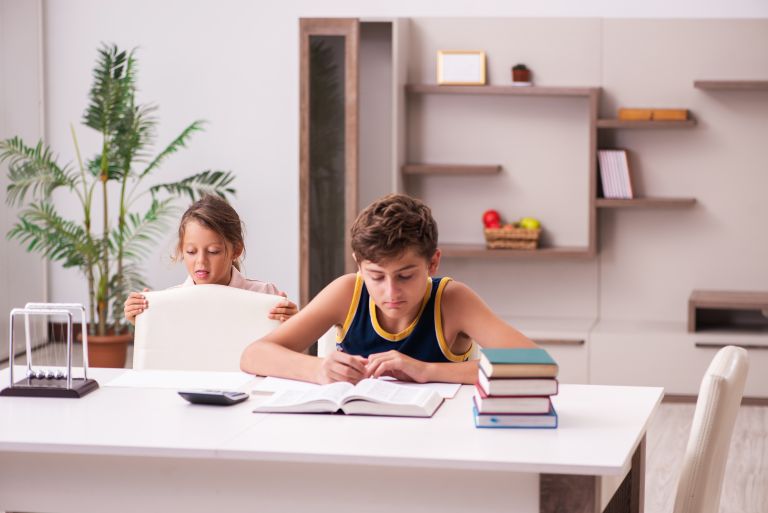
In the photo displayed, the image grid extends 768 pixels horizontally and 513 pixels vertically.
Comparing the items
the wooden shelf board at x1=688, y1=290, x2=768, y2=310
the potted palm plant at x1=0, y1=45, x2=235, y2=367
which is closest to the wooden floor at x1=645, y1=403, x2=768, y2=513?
the wooden shelf board at x1=688, y1=290, x2=768, y2=310

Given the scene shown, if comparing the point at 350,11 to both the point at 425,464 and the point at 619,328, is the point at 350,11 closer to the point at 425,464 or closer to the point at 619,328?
the point at 619,328

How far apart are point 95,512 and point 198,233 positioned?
1413mm

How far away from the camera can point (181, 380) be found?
255cm

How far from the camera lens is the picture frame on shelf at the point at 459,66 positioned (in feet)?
18.6

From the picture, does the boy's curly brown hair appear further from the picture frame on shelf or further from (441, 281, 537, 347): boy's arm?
the picture frame on shelf

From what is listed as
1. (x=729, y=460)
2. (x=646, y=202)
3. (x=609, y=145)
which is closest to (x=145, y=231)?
(x=609, y=145)

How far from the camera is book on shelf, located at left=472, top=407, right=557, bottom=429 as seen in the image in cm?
204

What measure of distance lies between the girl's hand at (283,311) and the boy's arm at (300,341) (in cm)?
18

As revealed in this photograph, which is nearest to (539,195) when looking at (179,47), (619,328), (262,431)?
(619,328)

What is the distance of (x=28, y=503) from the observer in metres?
2.02

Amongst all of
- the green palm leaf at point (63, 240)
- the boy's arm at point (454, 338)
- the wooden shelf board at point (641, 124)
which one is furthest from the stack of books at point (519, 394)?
the green palm leaf at point (63, 240)

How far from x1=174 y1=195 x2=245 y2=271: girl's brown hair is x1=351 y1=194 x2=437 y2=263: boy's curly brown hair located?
2.82 feet

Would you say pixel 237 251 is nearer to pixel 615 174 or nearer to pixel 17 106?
pixel 615 174

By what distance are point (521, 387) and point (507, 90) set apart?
3681mm
